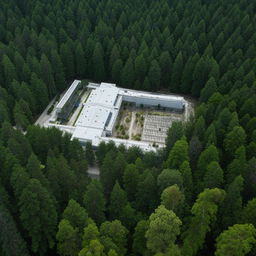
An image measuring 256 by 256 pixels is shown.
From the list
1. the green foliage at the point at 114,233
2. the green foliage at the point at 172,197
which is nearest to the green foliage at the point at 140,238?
the green foliage at the point at 114,233

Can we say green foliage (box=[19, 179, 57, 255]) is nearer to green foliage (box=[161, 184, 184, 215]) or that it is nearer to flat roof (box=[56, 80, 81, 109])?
green foliage (box=[161, 184, 184, 215])

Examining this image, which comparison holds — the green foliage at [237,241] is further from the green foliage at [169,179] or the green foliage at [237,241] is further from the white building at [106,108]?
the white building at [106,108]

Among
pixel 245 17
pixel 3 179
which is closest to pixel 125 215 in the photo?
pixel 3 179

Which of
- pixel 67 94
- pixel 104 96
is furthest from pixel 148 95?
pixel 67 94

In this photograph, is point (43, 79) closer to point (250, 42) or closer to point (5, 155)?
point (5, 155)

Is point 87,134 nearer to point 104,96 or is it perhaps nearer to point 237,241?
point 104,96

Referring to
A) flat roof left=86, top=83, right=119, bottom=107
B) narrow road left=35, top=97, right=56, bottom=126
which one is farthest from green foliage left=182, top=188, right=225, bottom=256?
narrow road left=35, top=97, right=56, bottom=126
